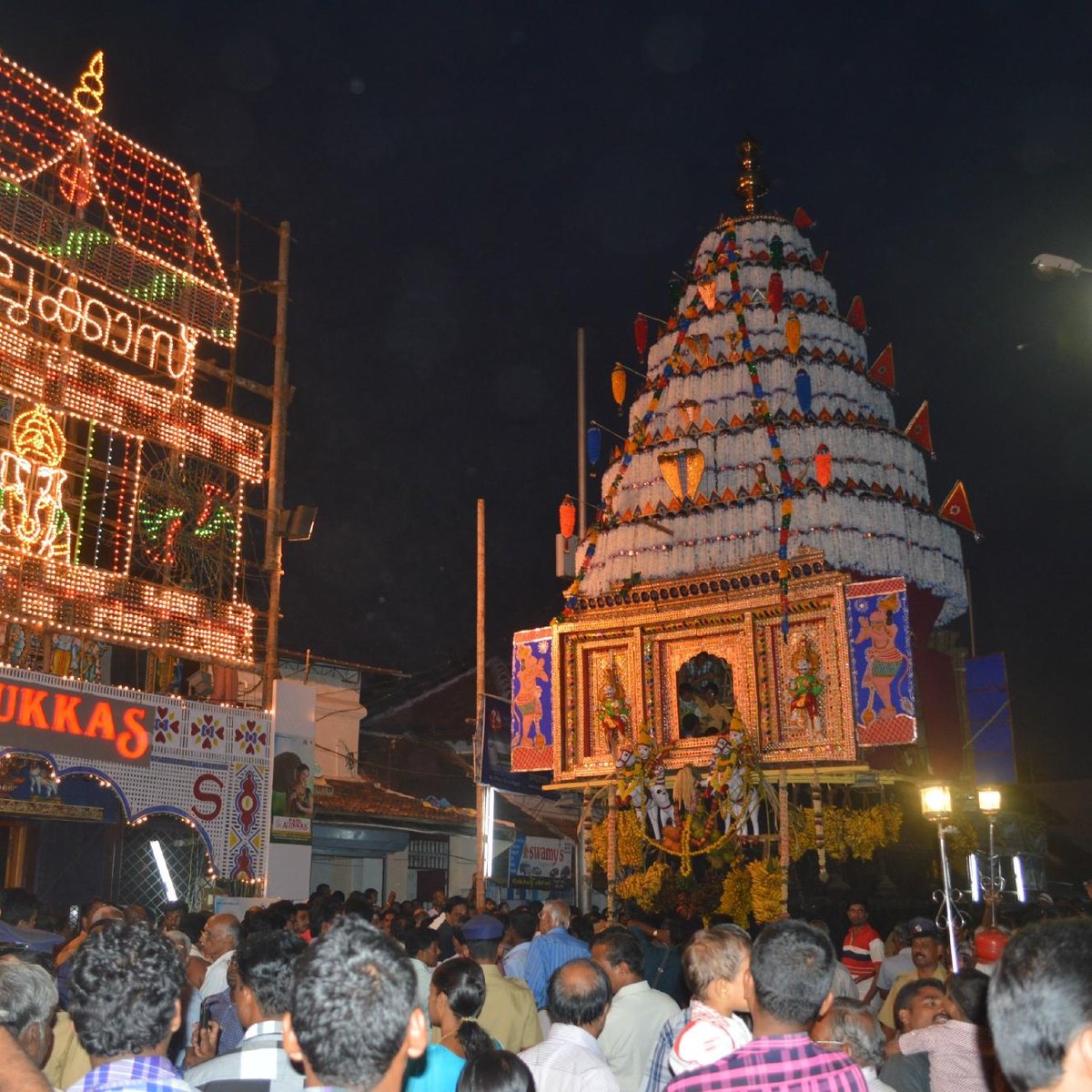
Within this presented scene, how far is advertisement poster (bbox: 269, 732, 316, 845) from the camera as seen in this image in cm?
2020

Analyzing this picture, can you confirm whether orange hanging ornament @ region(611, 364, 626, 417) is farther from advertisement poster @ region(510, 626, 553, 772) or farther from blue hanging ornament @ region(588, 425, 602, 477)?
advertisement poster @ region(510, 626, 553, 772)

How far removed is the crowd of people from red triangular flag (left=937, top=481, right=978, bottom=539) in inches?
616

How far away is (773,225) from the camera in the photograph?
84.7 feet

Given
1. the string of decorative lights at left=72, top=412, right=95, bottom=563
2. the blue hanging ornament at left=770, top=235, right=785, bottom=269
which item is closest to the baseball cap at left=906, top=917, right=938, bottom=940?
the string of decorative lights at left=72, top=412, right=95, bottom=563

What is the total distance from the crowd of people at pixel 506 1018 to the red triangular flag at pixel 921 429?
55.3ft

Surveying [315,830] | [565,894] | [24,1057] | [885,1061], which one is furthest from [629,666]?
[24,1057]

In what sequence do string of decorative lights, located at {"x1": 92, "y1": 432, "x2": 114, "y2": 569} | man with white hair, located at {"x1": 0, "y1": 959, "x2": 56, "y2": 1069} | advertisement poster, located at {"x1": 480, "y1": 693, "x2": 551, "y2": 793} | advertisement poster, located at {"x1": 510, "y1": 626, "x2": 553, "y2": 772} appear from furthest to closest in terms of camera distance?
advertisement poster, located at {"x1": 510, "y1": 626, "x2": 553, "y2": 772} < advertisement poster, located at {"x1": 480, "y1": 693, "x2": 551, "y2": 793} < string of decorative lights, located at {"x1": 92, "y1": 432, "x2": 114, "y2": 569} < man with white hair, located at {"x1": 0, "y1": 959, "x2": 56, "y2": 1069}

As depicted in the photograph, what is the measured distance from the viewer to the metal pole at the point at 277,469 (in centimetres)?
2091

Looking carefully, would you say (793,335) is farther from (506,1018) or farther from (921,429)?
(506,1018)

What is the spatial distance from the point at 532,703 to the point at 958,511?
9219 millimetres

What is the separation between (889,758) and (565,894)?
13.8 m

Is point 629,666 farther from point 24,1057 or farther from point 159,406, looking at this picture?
point 24,1057

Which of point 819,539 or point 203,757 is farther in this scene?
point 819,539

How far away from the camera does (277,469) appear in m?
22.2
